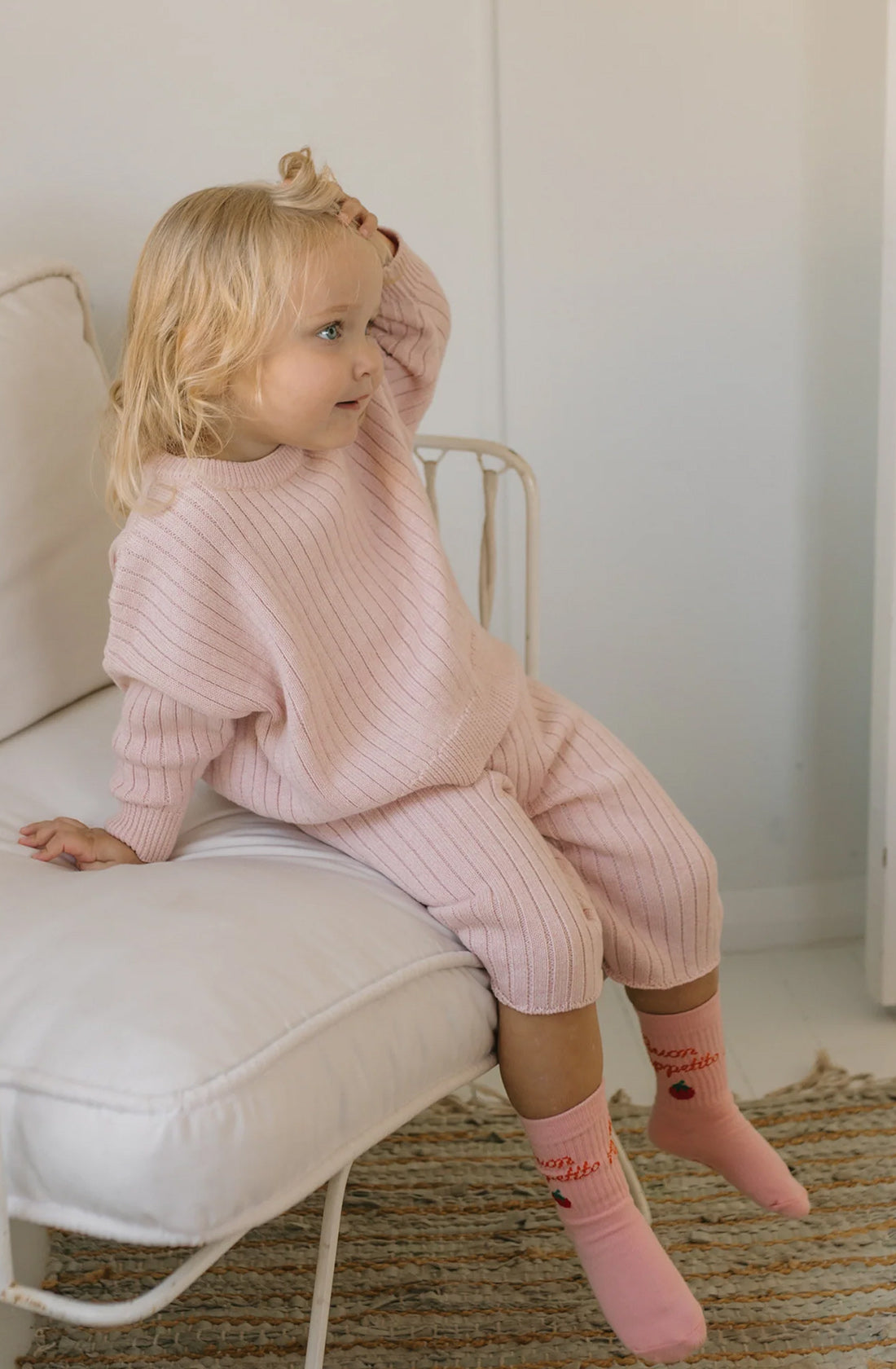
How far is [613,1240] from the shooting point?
0.96m

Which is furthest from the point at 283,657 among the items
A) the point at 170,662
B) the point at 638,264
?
the point at 638,264

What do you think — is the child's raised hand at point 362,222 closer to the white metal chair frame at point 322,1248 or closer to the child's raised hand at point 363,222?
the child's raised hand at point 363,222

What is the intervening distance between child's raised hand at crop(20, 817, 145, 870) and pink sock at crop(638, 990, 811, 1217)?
45 cm

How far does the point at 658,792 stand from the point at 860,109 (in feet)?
3.11

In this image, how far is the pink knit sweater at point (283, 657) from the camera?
1.01 m

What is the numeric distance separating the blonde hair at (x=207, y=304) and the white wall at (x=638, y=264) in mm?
477

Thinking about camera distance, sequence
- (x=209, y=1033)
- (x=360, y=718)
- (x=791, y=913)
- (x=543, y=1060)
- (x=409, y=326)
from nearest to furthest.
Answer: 1. (x=209, y=1033)
2. (x=543, y=1060)
3. (x=360, y=718)
4. (x=409, y=326)
5. (x=791, y=913)

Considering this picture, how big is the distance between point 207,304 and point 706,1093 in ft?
2.42

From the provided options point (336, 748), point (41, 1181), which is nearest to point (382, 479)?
point (336, 748)

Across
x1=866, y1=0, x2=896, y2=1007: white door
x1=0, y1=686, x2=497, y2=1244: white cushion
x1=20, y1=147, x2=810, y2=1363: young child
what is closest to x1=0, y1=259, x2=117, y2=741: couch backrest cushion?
x1=20, y1=147, x2=810, y2=1363: young child

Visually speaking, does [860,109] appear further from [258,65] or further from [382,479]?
[382,479]

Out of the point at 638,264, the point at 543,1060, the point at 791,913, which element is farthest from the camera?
the point at 791,913

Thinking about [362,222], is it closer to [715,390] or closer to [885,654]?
[715,390]

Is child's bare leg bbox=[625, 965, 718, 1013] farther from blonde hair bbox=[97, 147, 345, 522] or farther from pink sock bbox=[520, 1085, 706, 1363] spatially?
blonde hair bbox=[97, 147, 345, 522]
